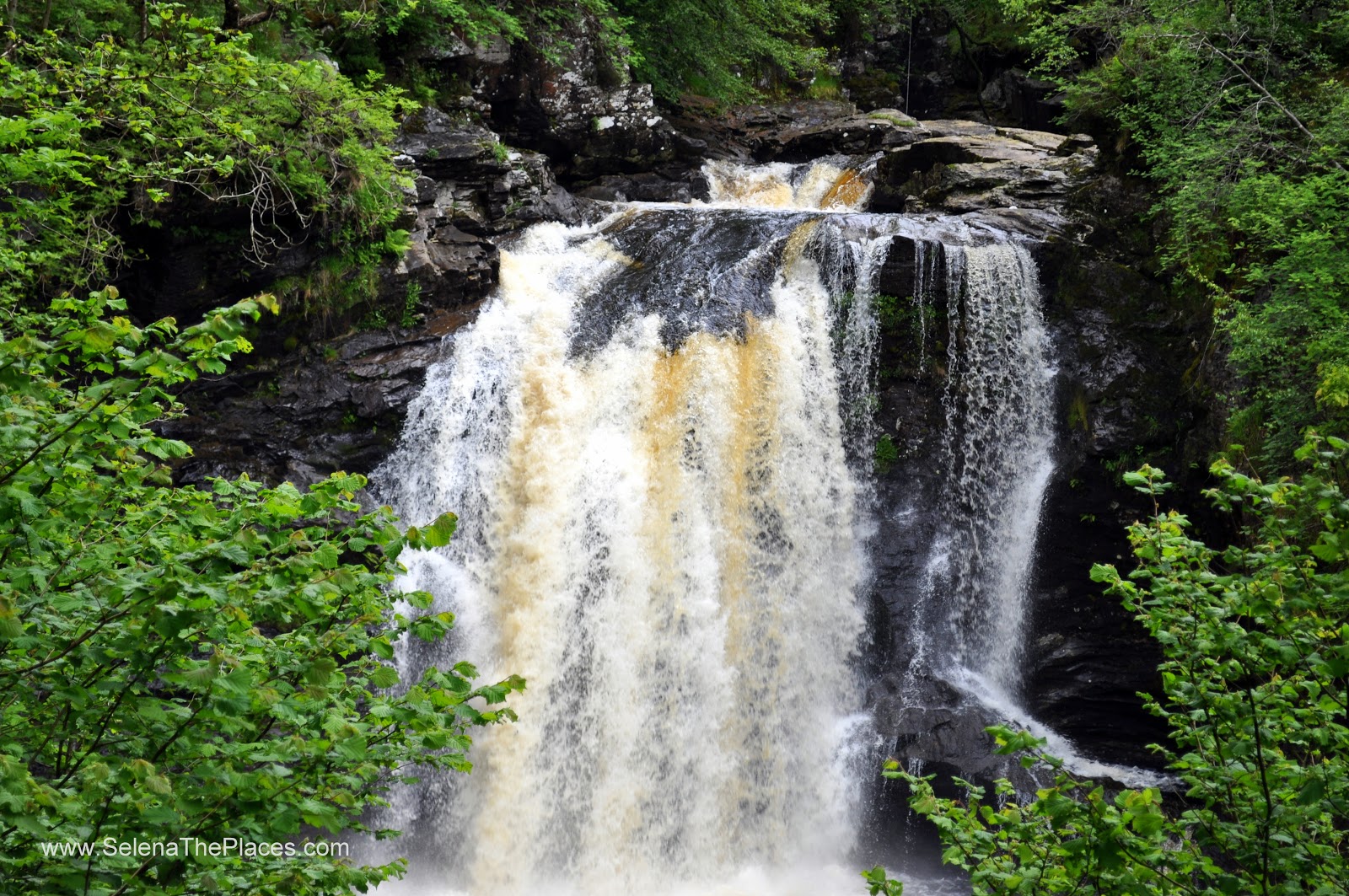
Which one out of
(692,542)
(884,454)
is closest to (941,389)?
(884,454)

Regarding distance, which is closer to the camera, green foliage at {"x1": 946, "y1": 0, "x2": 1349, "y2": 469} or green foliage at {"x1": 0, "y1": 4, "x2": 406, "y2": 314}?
green foliage at {"x1": 946, "y1": 0, "x2": 1349, "y2": 469}

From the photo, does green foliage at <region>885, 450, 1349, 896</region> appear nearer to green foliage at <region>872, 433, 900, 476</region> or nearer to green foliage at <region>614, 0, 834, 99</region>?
green foliage at <region>872, 433, 900, 476</region>

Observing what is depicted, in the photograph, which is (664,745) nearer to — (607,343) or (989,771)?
(989,771)

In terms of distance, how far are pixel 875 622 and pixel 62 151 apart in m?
9.08

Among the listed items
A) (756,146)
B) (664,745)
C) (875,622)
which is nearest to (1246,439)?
(875,622)

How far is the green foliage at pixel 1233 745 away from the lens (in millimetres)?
2756

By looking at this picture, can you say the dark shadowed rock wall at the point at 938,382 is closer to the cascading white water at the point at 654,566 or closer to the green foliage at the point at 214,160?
the cascading white water at the point at 654,566

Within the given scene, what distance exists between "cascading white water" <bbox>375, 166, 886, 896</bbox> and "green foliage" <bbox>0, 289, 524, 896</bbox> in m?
6.33

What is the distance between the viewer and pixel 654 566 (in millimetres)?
10156

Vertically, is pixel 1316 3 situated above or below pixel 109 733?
above

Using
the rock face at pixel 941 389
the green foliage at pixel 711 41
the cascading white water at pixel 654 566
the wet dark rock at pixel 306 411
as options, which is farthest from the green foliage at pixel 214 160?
the green foliage at pixel 711 41

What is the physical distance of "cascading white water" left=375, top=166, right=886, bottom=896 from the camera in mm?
9164

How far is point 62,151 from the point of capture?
14.7ft

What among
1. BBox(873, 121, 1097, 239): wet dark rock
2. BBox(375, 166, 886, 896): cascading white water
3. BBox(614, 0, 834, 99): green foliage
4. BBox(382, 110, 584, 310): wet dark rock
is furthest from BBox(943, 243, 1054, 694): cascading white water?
BBox(614, 0, 834, 99): green foliage
